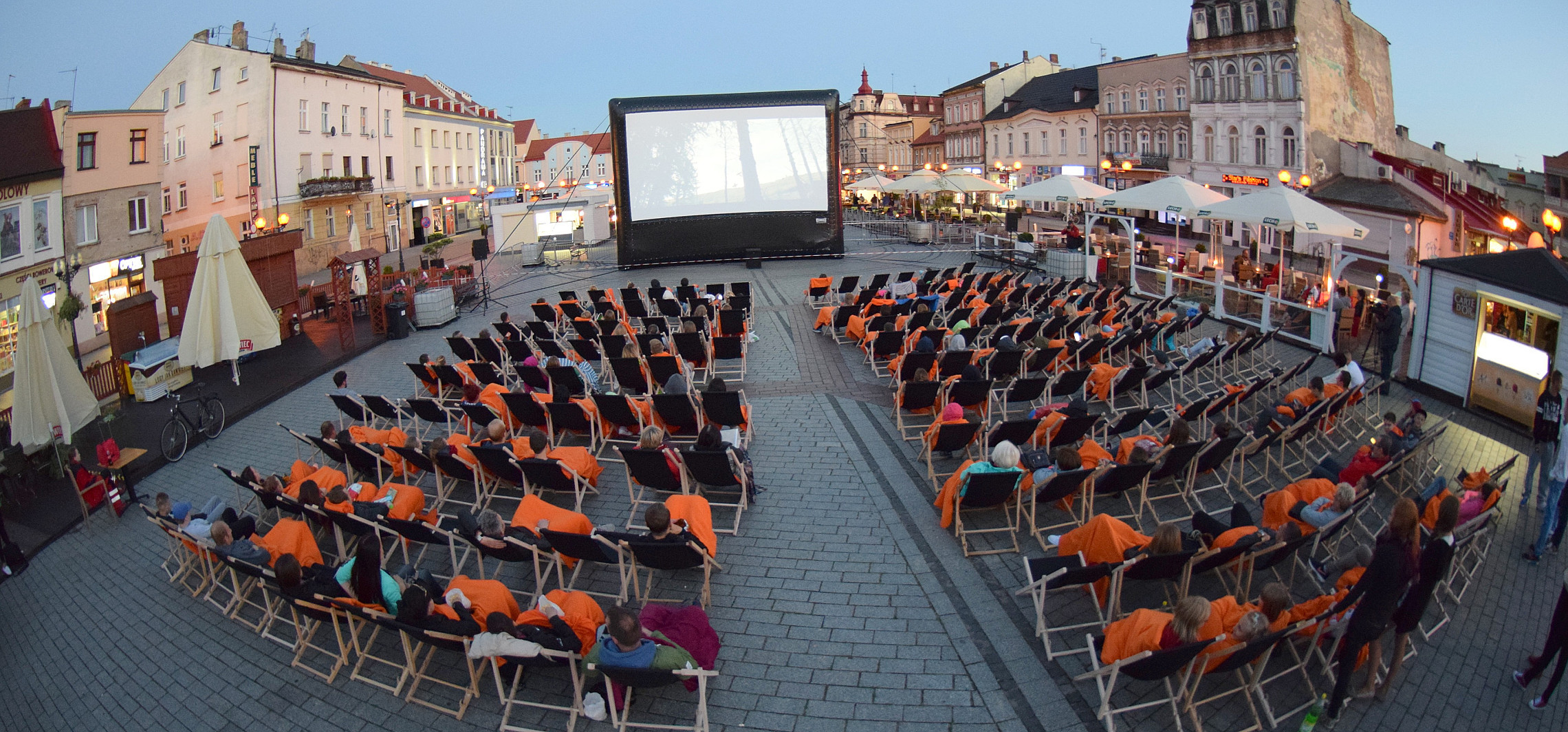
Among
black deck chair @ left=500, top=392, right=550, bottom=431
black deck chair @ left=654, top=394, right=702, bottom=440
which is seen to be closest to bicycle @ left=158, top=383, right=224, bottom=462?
black deck chair @ left=500, top=392, right=550, bottom=431

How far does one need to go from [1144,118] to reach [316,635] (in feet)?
120

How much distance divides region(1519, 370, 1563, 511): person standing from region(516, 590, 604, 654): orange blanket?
7081 millimetres

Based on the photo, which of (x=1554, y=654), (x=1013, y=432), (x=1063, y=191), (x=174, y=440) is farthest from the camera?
(x=1063, y=191)

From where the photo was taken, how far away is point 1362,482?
605cm

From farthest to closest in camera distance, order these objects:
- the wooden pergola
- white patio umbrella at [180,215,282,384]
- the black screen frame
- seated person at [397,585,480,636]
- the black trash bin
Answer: the black screen frame → the black trash bin → the wooden pergola → white patio umbrella at [180,215,282,384] → seated person at [397,585,480,636]

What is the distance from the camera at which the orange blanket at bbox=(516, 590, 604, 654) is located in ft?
16.3

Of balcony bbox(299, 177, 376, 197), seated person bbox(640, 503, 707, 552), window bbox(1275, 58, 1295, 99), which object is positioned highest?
window bbox(1275, 58, 1295, 99)

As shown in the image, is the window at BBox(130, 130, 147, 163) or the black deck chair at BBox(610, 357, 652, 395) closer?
the black deck chair at BBox(610, 357, 652, 395)

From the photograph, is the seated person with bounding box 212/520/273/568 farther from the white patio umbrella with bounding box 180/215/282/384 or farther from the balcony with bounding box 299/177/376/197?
the balcony with bounding box 299/177/376/197

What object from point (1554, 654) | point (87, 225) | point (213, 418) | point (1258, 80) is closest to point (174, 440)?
point (213, 418)

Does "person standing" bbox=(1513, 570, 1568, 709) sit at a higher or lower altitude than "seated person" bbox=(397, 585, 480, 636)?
lower

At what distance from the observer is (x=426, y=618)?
188 inches

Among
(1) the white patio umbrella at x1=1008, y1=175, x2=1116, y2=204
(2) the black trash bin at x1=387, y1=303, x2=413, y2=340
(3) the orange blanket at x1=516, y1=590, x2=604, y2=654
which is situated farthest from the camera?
(1) the white patio umbrella at x1=1008, y1=175, x2=1116, y2=204

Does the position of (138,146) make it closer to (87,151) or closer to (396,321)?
(87,151)
